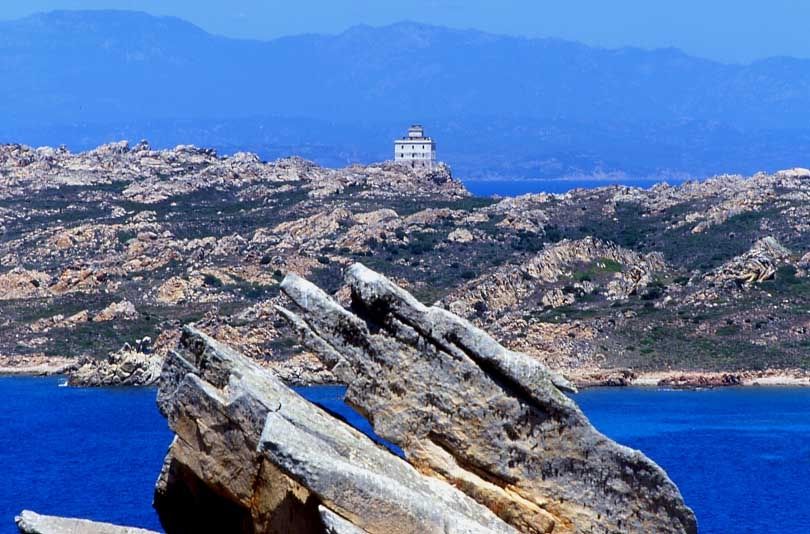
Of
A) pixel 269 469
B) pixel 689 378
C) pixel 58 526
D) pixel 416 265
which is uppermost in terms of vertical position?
pixel 269 469

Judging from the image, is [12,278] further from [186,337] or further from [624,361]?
[186,337]

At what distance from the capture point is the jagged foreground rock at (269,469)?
11.8 metres

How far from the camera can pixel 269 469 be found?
1331 centimetres

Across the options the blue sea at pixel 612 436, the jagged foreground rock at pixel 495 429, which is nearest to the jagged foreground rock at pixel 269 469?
the jagged foreground rock at pixel 495 429

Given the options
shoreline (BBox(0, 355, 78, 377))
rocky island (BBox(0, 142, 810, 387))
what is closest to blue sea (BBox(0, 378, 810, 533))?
shoreline (BBox(0, 355, 78, 377))

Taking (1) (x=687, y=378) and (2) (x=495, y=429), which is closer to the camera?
(2) (x=495, y=429)

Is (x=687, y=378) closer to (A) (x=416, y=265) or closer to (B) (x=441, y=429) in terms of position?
(A) (x=416, y=265)

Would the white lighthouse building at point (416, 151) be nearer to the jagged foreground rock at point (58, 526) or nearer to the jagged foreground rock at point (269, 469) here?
the jagged foreground rock at point (269, 469)

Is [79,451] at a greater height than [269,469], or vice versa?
[269,469]

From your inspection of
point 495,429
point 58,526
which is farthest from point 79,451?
point 495,429

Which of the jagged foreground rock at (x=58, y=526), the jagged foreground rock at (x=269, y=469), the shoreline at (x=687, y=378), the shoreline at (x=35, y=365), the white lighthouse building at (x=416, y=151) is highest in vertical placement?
the jagged foreground rock at (x=269, y=469)

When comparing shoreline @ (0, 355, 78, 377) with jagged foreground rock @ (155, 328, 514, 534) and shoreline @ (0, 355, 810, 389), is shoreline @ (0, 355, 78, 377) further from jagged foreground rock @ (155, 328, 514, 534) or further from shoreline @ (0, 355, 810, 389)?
jagged foreground rock @ (155, 328, 514, 534)

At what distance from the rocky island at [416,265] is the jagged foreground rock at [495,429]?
42.5 metres

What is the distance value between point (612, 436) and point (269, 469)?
4915 centimetres
